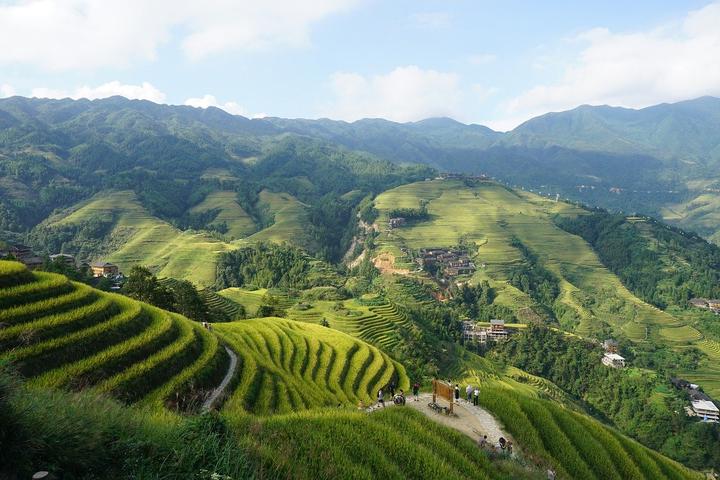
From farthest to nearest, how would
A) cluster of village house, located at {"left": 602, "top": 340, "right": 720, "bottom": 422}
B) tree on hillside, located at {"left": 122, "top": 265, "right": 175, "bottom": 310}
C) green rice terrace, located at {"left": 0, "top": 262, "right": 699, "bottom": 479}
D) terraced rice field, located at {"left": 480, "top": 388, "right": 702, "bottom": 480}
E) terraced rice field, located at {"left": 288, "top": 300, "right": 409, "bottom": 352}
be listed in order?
terraced rice field, located at {"left": 288, "top": 300, "right": 409, "bottom": 352}, cluster of village house, located at {"left": 602, "top": 340, "right": 720, "bottom": 422}, tree on hillside, located at {"left": 122, "top": 265, "right": 175, "bottom": 310}, terraced rice field, located at {"left": 480, "top": 388, "right": 702, "bottom": 480}, green rice terrace, located at {"left": 0, "top": 262, "right": 699, "bottom": 479}

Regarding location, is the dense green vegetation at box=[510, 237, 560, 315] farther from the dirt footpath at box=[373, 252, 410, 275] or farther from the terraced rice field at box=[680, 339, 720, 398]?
the terraced rice field at box=[680, 339, 720, 398]

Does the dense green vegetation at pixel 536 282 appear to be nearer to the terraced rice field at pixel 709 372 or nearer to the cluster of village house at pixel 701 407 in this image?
the terraced rice field at pixel 709 372

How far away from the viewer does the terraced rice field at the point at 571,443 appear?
633 inches

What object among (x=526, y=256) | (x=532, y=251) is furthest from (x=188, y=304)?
(x=532, y=251)

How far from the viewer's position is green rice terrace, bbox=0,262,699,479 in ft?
19.9

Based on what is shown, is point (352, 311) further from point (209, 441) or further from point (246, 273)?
point (209, 441)

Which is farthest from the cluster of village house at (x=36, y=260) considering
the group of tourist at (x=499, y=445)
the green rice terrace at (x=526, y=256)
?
the green rice terrace at (x=526, y=256)

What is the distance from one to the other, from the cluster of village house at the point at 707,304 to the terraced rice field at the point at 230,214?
14319 centimetres

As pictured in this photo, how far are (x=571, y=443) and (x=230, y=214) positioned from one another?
6885 inches

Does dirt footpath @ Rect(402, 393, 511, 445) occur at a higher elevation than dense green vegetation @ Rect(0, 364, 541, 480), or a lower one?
lower

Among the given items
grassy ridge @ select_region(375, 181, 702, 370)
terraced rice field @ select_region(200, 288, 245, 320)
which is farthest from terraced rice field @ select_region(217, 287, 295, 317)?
grassy ridge @ select_region(375, 181, 702, 370)

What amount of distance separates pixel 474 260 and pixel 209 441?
Answer: 135 metres

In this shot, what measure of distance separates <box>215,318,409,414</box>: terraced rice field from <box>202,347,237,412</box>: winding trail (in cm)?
46

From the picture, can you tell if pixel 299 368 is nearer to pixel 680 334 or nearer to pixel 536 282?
pixel 680 334
